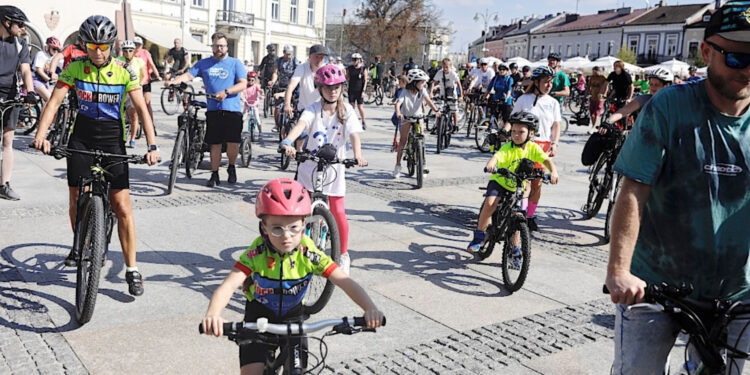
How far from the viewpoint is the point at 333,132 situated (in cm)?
558

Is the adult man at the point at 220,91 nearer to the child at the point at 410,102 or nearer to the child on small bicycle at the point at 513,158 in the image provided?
the child at the point at 410,102

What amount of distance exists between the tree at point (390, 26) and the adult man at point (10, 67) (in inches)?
2026

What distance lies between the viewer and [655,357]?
237 cm

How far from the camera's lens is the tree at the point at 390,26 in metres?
57.5

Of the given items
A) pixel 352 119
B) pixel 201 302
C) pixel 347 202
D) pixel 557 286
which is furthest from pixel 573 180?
pixel 201 302

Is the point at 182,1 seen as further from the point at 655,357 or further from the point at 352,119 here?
the point at 655,357

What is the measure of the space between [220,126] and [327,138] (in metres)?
3.73

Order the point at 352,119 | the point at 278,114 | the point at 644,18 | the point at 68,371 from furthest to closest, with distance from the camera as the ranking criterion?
1. the point at 644,18
2. the point at 278,114
3. the point at 352,119
4. the point at 68,371

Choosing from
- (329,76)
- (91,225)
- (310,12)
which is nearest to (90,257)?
(91,225)

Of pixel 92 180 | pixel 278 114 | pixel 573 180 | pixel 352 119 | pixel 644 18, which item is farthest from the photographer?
pixel 644 18

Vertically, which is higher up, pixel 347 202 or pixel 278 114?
pixel 278 114

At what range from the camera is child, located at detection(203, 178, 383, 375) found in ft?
9.12

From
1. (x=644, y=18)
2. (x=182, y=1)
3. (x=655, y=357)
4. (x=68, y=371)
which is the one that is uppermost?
(x=644, y=18)

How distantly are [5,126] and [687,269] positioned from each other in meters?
7.37
